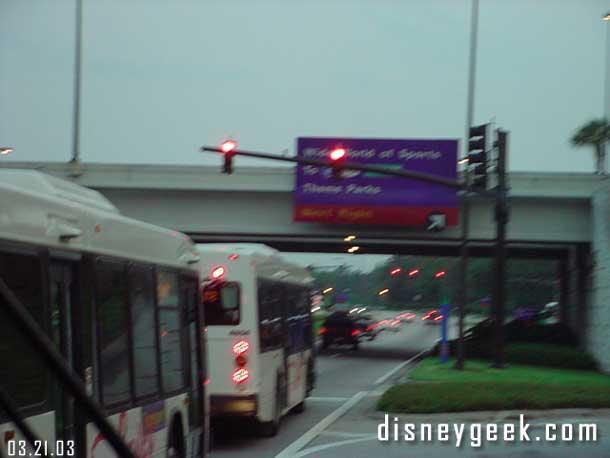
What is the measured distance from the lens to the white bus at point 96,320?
6.48 metres

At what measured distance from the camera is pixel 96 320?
794cm

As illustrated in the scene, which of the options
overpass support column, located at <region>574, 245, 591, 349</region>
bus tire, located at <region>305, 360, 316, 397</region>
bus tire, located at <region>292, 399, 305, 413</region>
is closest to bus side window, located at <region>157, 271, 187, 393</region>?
bus tire, located at <region>292, 399, 305, 413</region>

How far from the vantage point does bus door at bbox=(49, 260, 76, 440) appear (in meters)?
6.95

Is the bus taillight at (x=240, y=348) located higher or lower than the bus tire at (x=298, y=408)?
higher

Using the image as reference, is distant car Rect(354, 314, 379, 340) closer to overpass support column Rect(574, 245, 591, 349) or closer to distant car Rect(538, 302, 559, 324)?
distant car Rect(538, 302, 559, 324)

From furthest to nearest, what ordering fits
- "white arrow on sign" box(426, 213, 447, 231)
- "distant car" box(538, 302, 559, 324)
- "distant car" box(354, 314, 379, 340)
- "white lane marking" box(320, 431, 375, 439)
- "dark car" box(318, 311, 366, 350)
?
"distant car" box(354, 314, 379, 340) < "distant car" box(538, 302, 559, 324) < "dark car" box(318, 311, 366, 350) < "white arrow on sign" box(426, 213, 447, 231) < "white lane marking" box(320, 431, 375, 439)

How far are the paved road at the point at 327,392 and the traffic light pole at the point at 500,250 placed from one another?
11.8ft

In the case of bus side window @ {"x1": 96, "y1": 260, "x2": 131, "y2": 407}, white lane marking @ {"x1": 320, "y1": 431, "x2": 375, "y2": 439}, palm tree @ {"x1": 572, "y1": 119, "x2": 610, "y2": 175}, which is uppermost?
palm tree @ {"x1": 572, "y1": 119, "x2": 610, "y2": 175}

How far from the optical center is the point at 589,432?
16656 millimetres

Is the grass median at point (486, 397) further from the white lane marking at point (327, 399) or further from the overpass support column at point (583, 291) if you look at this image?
the overpass support column at point (583, 291)

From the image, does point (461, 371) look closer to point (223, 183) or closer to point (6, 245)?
point (223, 183)

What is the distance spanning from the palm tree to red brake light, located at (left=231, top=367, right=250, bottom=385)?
30.1 m

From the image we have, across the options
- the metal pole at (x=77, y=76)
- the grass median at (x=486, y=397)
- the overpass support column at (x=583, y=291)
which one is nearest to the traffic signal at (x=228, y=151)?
the grass median at (x=486, y=397)

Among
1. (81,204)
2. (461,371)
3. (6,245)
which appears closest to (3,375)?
(6,245)
